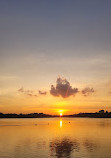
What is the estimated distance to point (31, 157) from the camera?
145ft

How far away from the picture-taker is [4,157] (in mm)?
44500

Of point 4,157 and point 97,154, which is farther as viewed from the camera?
point 97,154

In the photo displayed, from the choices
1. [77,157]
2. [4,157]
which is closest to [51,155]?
[77,157]

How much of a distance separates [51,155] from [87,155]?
7.99 metres

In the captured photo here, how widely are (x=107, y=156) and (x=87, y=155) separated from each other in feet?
14.2

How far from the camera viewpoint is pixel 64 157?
4391 centimetres

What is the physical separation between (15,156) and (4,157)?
7.98 feet

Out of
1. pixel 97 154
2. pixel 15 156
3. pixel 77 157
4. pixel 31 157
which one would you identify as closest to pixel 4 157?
pixel 15 156

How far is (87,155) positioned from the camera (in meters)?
46.7

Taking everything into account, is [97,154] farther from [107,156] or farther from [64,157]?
[64,157]

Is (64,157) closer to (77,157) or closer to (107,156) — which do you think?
(77,157)

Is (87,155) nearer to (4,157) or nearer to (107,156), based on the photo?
(107,156)

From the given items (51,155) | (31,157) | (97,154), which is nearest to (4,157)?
(31,157)

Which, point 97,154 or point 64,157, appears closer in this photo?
point 64,157
